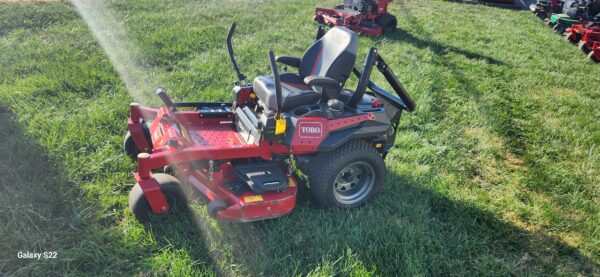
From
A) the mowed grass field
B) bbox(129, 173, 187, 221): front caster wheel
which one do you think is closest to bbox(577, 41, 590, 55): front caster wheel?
the mowed grass field

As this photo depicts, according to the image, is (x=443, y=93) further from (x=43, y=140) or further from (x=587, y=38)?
(x=587, y=38)

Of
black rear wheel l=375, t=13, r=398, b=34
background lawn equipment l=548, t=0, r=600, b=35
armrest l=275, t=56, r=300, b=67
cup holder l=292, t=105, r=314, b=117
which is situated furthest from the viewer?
background lawn equipment l=548, t=0, r=600, b=35

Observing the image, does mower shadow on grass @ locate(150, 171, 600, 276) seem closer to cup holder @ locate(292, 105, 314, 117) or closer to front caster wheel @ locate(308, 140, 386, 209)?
front caster wheel @ locate(308, 140, 386, 209)

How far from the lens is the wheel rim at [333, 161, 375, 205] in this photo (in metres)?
3.64

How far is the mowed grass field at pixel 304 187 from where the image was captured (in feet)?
10.0

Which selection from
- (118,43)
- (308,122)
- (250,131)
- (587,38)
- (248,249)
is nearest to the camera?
(248,249)

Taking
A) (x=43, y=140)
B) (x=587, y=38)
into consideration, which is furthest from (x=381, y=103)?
A: (x=587, y=38)

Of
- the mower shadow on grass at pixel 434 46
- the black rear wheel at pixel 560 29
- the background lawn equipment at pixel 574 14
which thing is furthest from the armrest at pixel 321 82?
the black rear wheel at pixel 560 29

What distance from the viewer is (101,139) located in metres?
4.30

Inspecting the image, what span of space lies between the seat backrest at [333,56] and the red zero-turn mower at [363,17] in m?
6.29

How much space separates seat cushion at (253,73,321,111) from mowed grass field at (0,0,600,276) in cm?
89

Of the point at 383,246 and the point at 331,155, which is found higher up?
the point at 331,155

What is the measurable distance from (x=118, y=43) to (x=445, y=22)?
945 centimetres

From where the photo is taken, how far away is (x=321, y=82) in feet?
11.5
